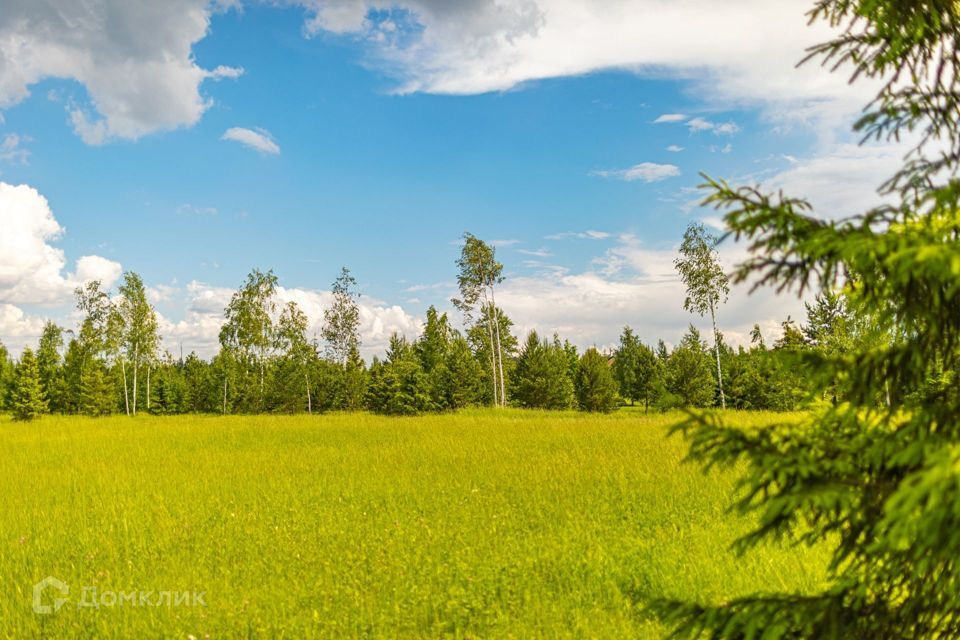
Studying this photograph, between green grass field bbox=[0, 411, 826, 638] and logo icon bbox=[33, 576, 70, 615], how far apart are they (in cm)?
7

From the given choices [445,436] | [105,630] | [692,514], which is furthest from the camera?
[445,436]

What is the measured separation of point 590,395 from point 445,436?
29.1 m

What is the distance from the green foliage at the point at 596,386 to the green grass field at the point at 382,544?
101 feet

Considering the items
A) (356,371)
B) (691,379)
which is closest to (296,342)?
(356,371)

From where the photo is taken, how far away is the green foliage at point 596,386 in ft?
150

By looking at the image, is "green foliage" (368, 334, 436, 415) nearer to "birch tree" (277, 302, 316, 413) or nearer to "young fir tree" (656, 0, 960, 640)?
"birch tree" (277, 302, 316, 413)

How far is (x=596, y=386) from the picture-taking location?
4575cm

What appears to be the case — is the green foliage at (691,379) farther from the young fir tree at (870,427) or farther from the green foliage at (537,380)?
the young fir tree at (870,427)

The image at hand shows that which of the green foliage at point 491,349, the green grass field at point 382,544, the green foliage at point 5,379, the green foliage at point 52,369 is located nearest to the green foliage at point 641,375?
the green foliage at point 491,349

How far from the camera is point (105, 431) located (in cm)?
2277

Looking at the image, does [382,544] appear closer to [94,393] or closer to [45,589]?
[45,589]

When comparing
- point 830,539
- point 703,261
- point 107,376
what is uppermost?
point 703,261

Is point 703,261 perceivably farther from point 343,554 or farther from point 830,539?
point 343,554

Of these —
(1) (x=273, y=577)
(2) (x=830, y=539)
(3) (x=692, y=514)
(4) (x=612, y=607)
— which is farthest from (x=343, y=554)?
(2) (x=830, y=539)
